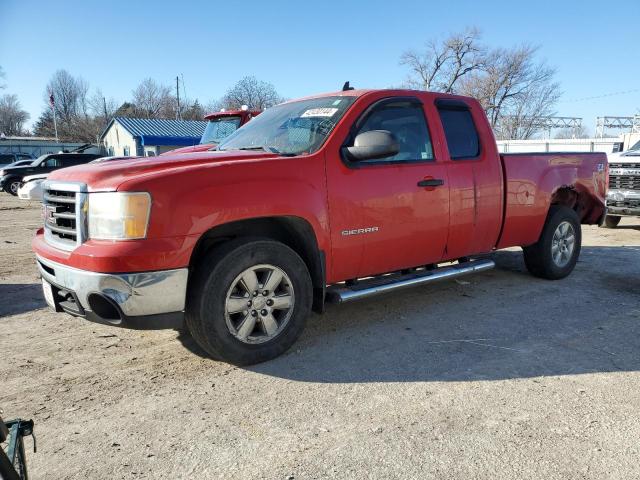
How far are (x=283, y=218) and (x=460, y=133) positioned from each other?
2.29m

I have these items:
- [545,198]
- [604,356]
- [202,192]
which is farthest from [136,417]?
[545,198]

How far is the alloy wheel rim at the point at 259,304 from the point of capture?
134 inches

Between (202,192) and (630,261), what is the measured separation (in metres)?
6.70

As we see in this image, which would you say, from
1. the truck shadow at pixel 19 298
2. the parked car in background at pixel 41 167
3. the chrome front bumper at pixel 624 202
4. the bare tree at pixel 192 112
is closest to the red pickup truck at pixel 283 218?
the truck shadow at pixel 19 298

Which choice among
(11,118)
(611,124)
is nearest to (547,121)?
(611,124)

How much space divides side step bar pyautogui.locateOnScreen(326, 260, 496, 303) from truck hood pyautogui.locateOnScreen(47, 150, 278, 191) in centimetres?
121

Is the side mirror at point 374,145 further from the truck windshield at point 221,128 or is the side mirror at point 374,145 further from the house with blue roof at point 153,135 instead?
the house with blue roof at point 153,135

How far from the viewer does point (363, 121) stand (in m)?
4.13

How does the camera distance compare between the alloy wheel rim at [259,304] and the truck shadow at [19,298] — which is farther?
the truck shadow at [19,298]

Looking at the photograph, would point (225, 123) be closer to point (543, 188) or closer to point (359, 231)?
point (543, 188)

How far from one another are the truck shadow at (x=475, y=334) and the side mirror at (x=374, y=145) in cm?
149

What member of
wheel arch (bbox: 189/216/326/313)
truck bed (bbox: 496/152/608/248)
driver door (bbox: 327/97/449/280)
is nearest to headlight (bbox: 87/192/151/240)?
wheel arch (bbox: 189/216/326/313)

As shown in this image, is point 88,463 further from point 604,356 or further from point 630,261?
point 630,261

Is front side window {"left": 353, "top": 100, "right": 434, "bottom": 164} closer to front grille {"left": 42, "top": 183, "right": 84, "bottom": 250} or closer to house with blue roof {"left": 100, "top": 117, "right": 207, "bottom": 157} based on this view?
front grille {"left": 42, "top": 183, "right": 84, "bottom": 250}
